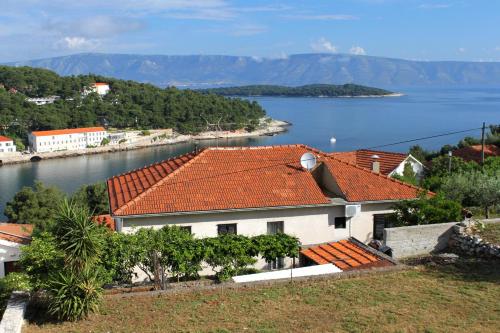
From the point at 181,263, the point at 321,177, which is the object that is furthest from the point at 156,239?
the point at 321,177

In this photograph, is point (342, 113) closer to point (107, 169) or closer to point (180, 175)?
point (107, 169)

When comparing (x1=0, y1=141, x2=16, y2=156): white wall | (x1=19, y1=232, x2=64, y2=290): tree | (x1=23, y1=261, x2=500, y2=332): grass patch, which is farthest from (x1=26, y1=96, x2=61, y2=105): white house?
(x1=23, y1=261, x2=500, y2=332): grass patch

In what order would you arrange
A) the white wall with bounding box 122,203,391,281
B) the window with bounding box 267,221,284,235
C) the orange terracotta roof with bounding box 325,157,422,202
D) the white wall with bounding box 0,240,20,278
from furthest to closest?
the orange terracotta roof with bounding box 325,157,422,202 → the window with bounding box 267,221,284,235 → the white wall with bounding box 122,203,391,281 → the white wall with bounding box 0,240,20,278

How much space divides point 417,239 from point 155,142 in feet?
321

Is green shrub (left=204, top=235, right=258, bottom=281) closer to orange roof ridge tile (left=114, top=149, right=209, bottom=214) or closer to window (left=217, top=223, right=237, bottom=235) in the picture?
window (left=217, top=223, right=237, bottom=235)

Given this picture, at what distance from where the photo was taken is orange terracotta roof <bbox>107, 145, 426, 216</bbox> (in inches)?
551

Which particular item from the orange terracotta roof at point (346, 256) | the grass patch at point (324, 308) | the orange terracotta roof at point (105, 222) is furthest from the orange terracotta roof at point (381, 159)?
the grass patch at point (324, 308)

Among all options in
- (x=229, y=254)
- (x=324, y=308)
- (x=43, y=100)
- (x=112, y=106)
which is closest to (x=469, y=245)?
(x=324, y=308)

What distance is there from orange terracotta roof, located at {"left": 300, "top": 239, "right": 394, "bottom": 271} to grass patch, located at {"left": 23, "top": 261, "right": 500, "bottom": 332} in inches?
37.5

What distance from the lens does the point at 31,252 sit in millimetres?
9016

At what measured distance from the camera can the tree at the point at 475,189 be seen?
1495cm

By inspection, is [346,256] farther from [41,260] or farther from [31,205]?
[31,205]

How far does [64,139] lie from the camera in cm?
9500

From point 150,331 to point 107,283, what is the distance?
10.5ft
